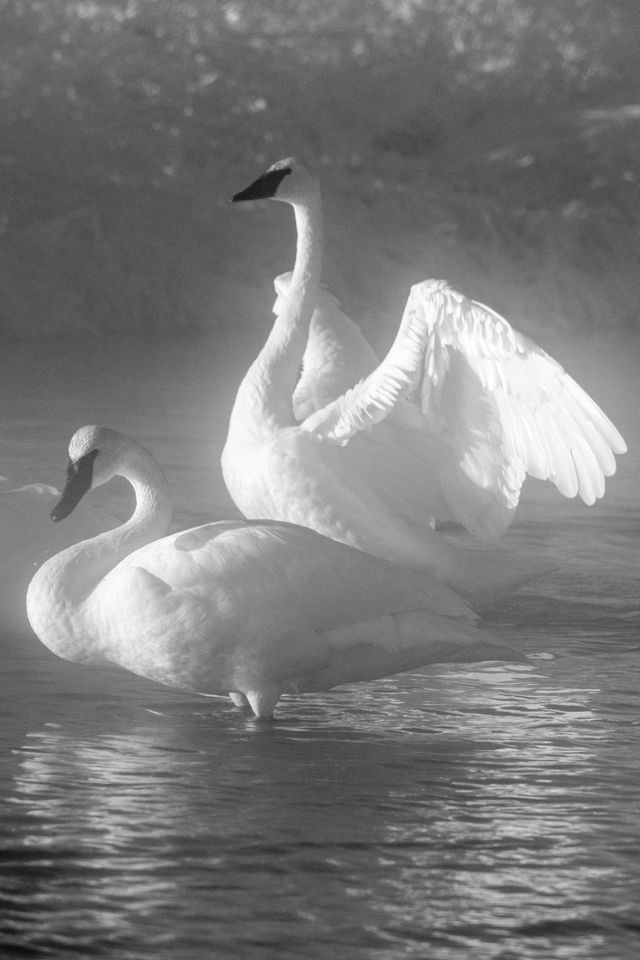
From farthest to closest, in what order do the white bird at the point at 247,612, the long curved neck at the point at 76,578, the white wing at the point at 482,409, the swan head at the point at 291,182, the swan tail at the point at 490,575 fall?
the swan head at the point at 291,182, the swan tail at the point at 490,575, the white wing at the point at 482,409, the long curved neck at the point at 76,578, the white bird at the point at 247,612

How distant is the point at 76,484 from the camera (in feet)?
19.3

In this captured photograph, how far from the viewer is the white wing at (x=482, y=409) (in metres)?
6.29

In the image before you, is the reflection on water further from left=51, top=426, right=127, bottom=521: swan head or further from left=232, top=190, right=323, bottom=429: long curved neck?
left=232, top=190, right=323, bottom=429: long curved neck

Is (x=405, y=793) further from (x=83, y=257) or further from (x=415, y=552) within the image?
(x=83, y=257)

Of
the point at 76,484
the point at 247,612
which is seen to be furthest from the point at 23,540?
the point at 247,612

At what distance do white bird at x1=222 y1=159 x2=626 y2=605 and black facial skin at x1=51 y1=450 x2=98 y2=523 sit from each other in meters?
1.15

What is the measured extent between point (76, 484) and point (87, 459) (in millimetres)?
93

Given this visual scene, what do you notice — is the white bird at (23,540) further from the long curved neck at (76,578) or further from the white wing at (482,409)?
the white wing at (482,409)

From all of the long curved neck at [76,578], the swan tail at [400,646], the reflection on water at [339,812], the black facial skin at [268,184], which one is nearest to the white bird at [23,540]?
the reflection on water at [339,812]

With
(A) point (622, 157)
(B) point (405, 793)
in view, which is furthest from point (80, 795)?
(A) point (622, 157)

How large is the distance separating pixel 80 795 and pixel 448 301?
8.15ft

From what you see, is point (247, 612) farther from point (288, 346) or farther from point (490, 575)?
point (288, 346)

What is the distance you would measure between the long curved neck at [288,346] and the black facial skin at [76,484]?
4.48ft

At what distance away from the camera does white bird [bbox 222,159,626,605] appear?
20.9ft
